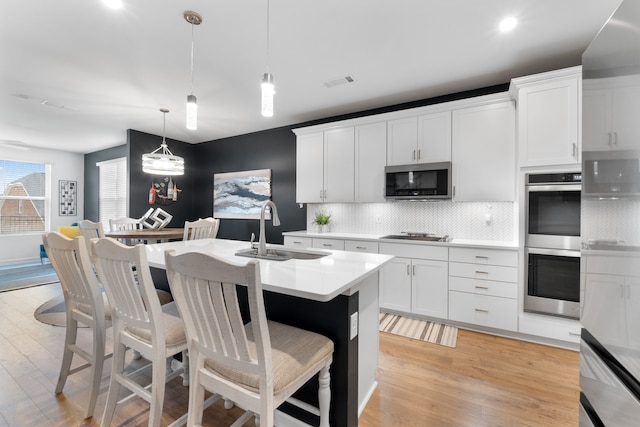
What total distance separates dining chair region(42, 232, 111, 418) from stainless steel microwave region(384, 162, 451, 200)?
3.01 meters

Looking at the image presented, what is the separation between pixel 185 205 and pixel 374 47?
4968 mm

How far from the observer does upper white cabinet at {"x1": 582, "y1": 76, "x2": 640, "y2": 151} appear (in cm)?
69

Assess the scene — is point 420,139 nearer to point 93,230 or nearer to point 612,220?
point 612,220

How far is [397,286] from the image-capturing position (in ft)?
10.8

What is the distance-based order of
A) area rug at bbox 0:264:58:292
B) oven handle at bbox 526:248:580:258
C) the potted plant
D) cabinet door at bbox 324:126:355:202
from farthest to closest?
1. area rug at bbox 0:264:58:292
2. the potted plant
3. cabinet door at bbox 324:126:355:202
4. oven handle at bbox 526:248:580:258

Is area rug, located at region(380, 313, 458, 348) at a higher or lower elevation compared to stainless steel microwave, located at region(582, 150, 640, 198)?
lower

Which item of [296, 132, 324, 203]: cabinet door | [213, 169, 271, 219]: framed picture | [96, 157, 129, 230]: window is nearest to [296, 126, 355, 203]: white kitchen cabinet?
[296, 132, 324, 203]: cabinet door

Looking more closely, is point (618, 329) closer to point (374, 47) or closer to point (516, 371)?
point (516, 371)

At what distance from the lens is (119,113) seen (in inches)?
168

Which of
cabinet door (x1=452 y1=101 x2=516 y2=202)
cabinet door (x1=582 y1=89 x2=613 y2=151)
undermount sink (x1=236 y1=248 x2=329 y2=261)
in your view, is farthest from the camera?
cabinet door (x1=452 y1=101 x2=516 y2=202)

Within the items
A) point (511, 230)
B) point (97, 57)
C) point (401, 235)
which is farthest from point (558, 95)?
point (97, 57)

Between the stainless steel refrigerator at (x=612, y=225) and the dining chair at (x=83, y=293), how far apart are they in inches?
88.8

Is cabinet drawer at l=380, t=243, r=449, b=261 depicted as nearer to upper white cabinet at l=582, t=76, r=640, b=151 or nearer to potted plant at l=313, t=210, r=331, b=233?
potted plant at l=313, t=210, r=331, b=233

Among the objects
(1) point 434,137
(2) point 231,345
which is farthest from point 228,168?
(2) point 231,345
